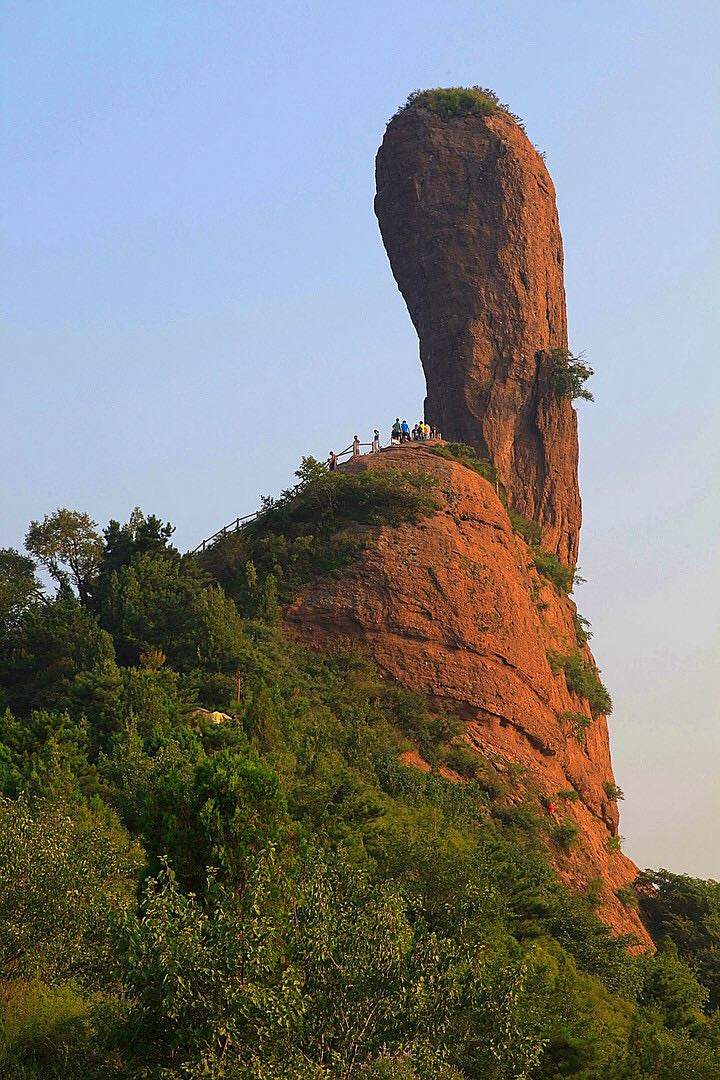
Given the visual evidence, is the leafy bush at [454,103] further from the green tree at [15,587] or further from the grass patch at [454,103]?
the green tree at [15,587]

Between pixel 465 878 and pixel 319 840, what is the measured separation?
3042 mm

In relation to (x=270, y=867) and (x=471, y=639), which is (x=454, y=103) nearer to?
(x=471, y=639)

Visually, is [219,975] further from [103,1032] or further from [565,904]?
[565,904]

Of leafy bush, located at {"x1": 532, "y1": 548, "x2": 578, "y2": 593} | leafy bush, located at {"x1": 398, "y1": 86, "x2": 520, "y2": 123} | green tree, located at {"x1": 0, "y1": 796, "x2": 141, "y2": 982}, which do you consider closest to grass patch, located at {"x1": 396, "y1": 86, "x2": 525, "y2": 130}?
leafy bush, located at {"x1": 398, "y1": 86, "x2": 520, "y2": 123}

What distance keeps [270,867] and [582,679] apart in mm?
34331

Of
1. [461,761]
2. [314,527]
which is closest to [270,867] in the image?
[461,761]

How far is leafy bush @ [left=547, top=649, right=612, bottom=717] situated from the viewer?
50219 mm

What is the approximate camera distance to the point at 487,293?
190 ft

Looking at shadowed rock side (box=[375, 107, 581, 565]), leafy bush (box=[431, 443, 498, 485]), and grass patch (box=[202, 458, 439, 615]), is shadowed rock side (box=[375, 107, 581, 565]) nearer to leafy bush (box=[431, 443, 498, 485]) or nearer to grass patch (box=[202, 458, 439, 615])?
leafy bush (box=[431, 443, 498, 485])

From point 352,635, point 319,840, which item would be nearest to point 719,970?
point 352,635

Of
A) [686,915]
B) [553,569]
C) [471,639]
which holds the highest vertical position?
[553,569]

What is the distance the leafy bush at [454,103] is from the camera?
199 feet

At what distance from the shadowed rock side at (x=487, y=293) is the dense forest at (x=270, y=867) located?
11225 millimetres

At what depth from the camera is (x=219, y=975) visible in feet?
49.7
